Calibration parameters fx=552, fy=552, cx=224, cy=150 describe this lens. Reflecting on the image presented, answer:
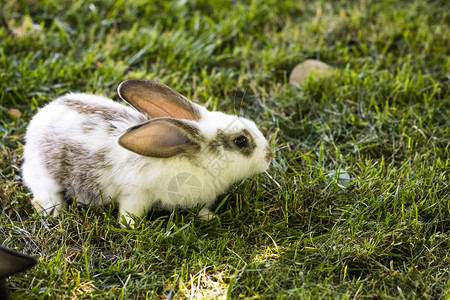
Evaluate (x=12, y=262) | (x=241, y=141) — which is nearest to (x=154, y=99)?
(x=241, y=141)

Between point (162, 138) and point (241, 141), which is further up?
point (162, 138)

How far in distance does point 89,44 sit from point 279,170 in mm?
2447

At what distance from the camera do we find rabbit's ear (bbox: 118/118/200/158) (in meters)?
2.97

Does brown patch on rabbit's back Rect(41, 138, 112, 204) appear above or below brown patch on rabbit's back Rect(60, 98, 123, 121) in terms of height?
below

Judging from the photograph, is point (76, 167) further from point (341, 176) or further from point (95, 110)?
point (341, 176)

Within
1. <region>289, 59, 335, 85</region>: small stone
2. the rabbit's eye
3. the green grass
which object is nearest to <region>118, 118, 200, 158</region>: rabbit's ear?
the rabbit's eye

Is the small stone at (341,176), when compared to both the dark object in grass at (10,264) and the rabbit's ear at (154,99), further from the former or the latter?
the dark object in grass at (10,264)

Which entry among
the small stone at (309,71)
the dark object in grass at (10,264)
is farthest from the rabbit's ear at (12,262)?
the small stone at (309,71)

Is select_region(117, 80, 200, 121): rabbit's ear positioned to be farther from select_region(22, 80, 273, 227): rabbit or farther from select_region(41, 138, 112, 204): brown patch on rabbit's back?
select_region(41, 138, 112, 204): brown patch on rabbit's back

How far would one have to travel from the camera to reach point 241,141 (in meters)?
3.33

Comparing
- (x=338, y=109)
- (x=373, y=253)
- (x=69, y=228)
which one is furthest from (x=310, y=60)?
(x=69, y=228)

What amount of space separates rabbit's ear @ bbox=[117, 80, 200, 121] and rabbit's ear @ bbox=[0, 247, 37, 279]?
3.79ft

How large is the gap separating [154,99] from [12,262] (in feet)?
4.15

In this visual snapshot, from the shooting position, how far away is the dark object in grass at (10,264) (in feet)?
8.50
